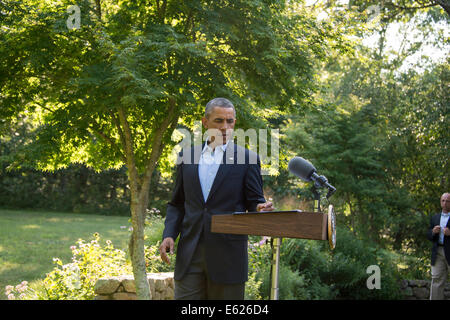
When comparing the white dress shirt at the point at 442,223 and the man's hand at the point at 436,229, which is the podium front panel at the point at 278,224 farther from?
the white dress shirt at the point at 442,223

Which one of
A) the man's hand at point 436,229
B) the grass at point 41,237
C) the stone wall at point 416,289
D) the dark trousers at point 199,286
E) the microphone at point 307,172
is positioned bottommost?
the stone wall at point 416,289

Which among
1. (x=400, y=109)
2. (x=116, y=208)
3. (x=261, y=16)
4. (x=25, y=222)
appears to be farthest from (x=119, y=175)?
(x=261, y=16)

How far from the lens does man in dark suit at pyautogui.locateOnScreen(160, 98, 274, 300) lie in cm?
263

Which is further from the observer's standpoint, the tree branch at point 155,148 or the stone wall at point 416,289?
the stone wall at point 416,289

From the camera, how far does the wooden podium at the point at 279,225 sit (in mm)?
1834

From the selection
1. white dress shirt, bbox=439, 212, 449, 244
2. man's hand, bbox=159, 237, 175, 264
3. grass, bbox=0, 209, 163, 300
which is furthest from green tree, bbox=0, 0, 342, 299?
white dress shirt, bbox=439, 212, 449, 244

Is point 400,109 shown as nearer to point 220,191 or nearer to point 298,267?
point 298,267

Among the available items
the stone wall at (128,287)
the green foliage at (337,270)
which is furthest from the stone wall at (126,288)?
the green foliage at (337,270)

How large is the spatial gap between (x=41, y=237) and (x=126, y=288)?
930 centimetres

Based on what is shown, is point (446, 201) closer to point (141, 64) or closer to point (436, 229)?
point (436, 229)

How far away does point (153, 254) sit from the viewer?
301 inches

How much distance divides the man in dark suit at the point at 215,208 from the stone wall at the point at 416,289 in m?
8.88

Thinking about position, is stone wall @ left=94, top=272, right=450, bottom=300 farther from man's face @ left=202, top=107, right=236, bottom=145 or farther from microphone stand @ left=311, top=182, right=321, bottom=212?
microphone stand @ left=311, top=182, right=321, bottom=212

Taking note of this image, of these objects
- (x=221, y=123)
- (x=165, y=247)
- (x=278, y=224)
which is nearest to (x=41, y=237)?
(x=165, y=247)
